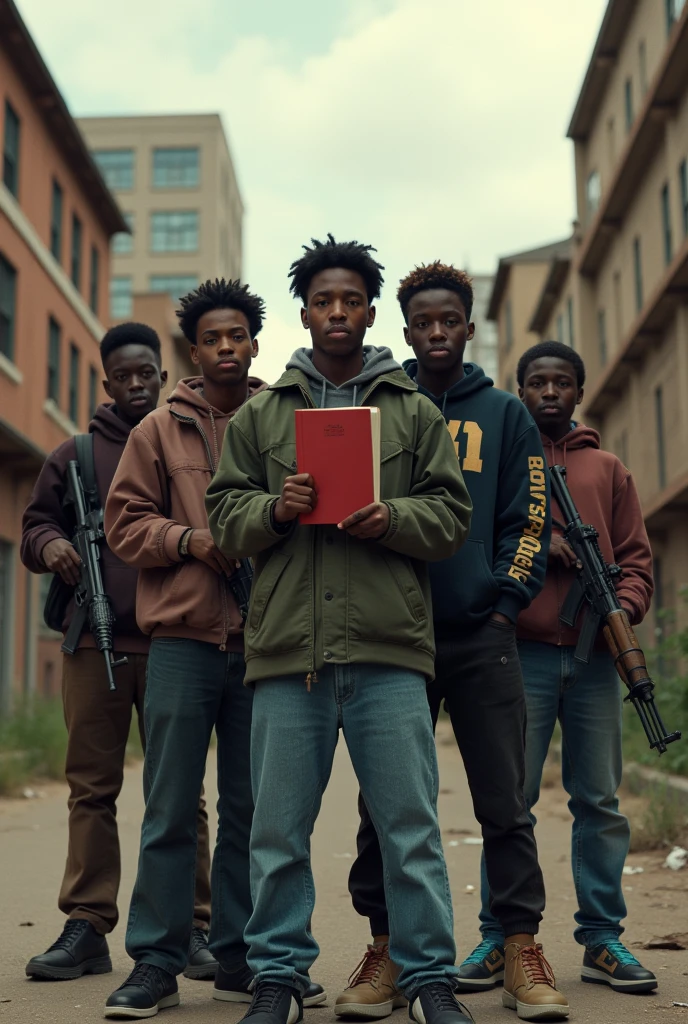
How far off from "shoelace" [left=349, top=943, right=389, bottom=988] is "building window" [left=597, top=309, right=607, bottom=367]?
90.1ft

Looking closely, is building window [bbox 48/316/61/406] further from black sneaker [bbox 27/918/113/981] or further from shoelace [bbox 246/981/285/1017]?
shoelace [bbox 246/981/285/1017]

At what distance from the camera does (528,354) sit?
5.76m

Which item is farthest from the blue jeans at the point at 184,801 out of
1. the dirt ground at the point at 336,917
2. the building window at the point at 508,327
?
the building window at the point at 508,327

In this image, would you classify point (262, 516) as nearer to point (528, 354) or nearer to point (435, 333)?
point (435, 333)

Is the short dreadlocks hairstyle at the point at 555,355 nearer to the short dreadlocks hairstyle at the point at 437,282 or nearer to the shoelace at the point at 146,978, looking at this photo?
the short dreadlocks hairstyle at the point at 437,282

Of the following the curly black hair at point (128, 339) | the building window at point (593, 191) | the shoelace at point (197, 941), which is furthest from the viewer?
the building window at point (593, 191)

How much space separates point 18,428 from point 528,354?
1743 cm

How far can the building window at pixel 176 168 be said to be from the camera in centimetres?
7344

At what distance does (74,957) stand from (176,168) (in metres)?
71.9

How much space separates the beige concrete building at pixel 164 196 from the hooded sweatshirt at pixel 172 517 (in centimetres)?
6798

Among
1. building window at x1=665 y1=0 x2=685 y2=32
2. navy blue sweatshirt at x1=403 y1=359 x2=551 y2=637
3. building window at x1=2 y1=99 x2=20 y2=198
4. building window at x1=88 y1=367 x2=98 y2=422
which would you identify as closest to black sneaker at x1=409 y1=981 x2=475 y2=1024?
navy blue sweatshirt at x1=403 y1=359 x2=551 y2=637

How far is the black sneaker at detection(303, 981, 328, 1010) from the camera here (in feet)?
15.3

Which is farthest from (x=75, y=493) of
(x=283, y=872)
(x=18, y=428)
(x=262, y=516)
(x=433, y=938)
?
(x=18, y=428)

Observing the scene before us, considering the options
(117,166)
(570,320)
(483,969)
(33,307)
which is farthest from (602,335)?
(117,166)
